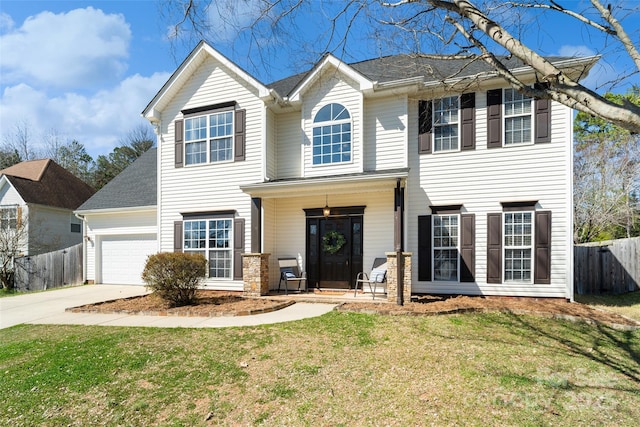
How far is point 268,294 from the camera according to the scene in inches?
383

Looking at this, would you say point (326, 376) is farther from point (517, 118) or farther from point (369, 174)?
point (517, 118)

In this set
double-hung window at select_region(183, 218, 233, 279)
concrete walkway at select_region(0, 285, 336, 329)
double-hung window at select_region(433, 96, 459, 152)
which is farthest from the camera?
double-hung window at select_region(183, 218, 233, 279)

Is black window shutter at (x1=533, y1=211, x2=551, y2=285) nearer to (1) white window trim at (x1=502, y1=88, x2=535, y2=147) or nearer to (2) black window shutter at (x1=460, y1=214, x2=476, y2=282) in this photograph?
(2) black window shutter at (x1=460, y1=214, x2=476, y2=282)

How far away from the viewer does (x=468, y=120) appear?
365 inches

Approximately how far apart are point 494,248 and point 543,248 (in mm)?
1111

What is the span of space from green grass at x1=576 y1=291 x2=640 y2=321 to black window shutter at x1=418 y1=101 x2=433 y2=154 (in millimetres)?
5703

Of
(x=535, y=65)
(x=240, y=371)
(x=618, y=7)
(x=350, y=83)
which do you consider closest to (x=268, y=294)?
(x=240, y=371)

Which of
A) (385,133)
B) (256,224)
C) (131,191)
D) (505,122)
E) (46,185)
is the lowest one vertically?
(256,224)

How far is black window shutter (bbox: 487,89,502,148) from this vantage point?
9.00 meters

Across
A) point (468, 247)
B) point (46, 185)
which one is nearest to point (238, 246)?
point (468, 247)

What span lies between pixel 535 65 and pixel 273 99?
791cm

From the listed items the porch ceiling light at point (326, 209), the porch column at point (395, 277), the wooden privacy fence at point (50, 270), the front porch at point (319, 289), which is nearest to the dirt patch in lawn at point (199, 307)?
the front porch at point (319, 289)

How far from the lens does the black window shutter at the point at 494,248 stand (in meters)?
8.91

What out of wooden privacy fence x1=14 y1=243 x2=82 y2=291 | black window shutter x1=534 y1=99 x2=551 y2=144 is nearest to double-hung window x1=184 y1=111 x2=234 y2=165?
wooden privacy fence x1=14 y1=243 x2=82 y2=291
